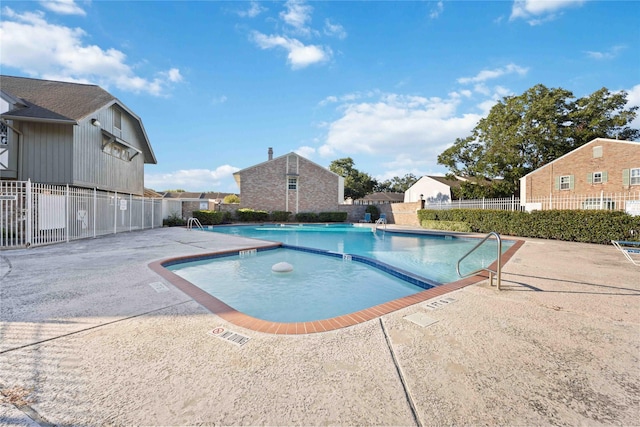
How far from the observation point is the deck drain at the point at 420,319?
10.4 ft

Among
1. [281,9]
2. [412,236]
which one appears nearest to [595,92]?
[412,236]

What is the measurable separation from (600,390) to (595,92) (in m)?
A: 35.0

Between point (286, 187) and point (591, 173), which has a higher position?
point (591, 173)

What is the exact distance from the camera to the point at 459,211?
1675cm

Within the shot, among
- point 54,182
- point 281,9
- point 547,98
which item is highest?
point 547,98

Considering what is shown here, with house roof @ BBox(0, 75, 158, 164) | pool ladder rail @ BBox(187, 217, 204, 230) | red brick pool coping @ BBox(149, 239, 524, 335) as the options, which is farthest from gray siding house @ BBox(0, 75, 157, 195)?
red brick pool coping @ BBox(149, 239, 524, 335)

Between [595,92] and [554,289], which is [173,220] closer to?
[554,289]

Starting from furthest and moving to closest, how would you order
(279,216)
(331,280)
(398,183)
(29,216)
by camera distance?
(398,183), (279,216), (29,216), (331,280)

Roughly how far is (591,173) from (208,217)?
30.8 meters

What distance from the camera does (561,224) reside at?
11695 millimetres

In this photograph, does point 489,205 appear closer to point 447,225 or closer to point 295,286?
point 447,225

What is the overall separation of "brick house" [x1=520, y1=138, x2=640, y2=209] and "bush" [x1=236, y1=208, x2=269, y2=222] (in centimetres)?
2373

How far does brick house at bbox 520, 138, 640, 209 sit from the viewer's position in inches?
759

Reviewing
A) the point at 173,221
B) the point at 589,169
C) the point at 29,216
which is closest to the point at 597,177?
the point at 589,169
